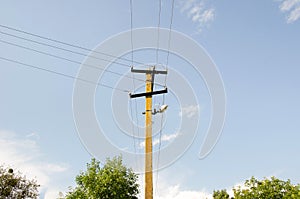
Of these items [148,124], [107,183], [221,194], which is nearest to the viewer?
[148,124]

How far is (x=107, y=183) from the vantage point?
31125 millimetres

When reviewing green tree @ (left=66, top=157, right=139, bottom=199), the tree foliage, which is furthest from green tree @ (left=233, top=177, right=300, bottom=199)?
green tree @ (left=66, top=157, right=139, bottom=199)

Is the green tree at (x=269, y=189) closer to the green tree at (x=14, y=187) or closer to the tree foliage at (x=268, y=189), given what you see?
the tree foliage at (x=268, y=189)

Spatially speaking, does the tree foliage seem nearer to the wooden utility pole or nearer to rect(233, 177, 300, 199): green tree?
rect(233, 177, 300, 199): green tree

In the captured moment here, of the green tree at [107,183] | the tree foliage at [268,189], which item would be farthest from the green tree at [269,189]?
the green tree at [107,183]

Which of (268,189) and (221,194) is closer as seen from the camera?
(268,189)

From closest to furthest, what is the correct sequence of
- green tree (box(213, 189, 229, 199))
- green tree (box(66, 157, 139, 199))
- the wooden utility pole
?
1. the wooden utility pole
2. green tree (box(66, 157, 139, 199))
3. green tree (box(213, 189, 229, 199))

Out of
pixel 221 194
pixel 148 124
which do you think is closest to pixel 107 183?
pixel 148 124

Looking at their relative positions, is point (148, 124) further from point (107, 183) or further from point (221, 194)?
point (221, 194)

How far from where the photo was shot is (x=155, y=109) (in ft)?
63.0

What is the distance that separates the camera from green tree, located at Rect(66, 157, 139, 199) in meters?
30.9

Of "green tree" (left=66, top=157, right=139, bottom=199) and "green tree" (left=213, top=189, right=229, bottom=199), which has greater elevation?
"green tree" (left=213, top=189, right=229, bottom=199)

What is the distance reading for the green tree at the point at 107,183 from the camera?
30.9 metres

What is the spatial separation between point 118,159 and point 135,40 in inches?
678
